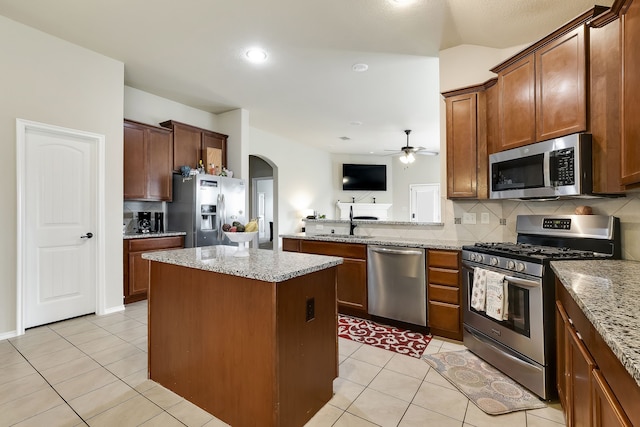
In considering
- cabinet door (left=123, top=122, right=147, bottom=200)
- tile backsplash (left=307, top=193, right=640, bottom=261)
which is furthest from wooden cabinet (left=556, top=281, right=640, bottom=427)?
cabinet door (left=123, top=122, right=147, bottom=200)

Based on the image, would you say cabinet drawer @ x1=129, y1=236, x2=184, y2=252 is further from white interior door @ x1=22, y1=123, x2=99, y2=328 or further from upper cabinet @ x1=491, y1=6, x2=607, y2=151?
upper cabinet @ x1=491, y1=6, x2=607, y2=151

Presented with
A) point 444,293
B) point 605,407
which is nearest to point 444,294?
point 444,293

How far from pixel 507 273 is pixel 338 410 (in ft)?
4.75

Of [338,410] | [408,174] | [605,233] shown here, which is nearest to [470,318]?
[605,233]


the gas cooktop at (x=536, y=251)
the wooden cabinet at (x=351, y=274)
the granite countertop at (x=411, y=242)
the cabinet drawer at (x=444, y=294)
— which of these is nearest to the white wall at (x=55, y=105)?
the granite countertop at (x=411, y=242)

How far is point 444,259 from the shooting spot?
2.81 meters

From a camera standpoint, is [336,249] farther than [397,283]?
Yes

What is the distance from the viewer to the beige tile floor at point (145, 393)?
1.75m

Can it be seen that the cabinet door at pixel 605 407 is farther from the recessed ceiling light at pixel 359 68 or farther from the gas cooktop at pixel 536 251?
the recessed ceiling light at pixel 359 68

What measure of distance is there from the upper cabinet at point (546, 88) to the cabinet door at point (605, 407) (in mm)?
1742

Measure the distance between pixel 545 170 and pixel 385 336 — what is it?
1.94 m

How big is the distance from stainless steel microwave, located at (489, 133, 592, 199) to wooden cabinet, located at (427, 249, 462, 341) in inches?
27.5

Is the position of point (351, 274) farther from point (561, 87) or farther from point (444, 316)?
point (561, 87)

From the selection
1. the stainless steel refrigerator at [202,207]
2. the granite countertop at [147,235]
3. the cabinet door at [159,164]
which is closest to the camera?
the granite countertop at [147,235]
